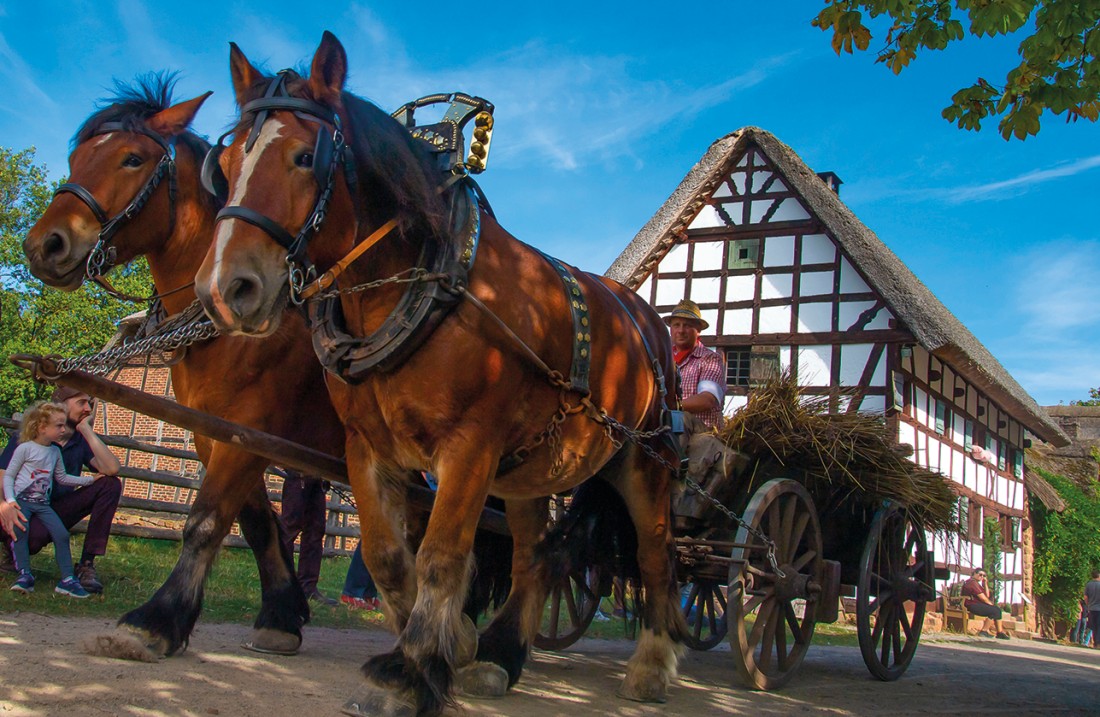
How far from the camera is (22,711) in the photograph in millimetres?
2830

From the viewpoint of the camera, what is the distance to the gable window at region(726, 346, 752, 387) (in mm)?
16125

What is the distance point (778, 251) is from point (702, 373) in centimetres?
1087

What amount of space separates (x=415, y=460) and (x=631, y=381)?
1.33 m

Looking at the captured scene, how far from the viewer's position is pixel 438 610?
312 cm

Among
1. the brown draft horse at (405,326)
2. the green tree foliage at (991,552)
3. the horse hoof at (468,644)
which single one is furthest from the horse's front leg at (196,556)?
the green tree foliage at (991,552)

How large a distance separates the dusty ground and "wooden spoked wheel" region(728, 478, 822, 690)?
0.62 feet

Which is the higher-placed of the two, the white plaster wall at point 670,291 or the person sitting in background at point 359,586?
the white plaster wall at point 670,291

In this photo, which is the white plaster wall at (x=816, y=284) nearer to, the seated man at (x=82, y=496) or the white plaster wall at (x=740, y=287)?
the white plaster wall at (x=740, y=287)

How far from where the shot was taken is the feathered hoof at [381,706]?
3020 mm

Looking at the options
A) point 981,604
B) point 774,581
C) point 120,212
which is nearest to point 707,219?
point 981,604

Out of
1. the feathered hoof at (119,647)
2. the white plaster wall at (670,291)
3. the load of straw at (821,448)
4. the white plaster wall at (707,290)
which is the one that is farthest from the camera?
the white plaster wall at (670,291)

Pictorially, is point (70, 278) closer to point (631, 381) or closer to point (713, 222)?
point (631, 381)

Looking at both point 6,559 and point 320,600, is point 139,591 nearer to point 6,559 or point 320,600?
point 6,559

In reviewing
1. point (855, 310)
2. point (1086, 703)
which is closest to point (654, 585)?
point (1086, 703)
